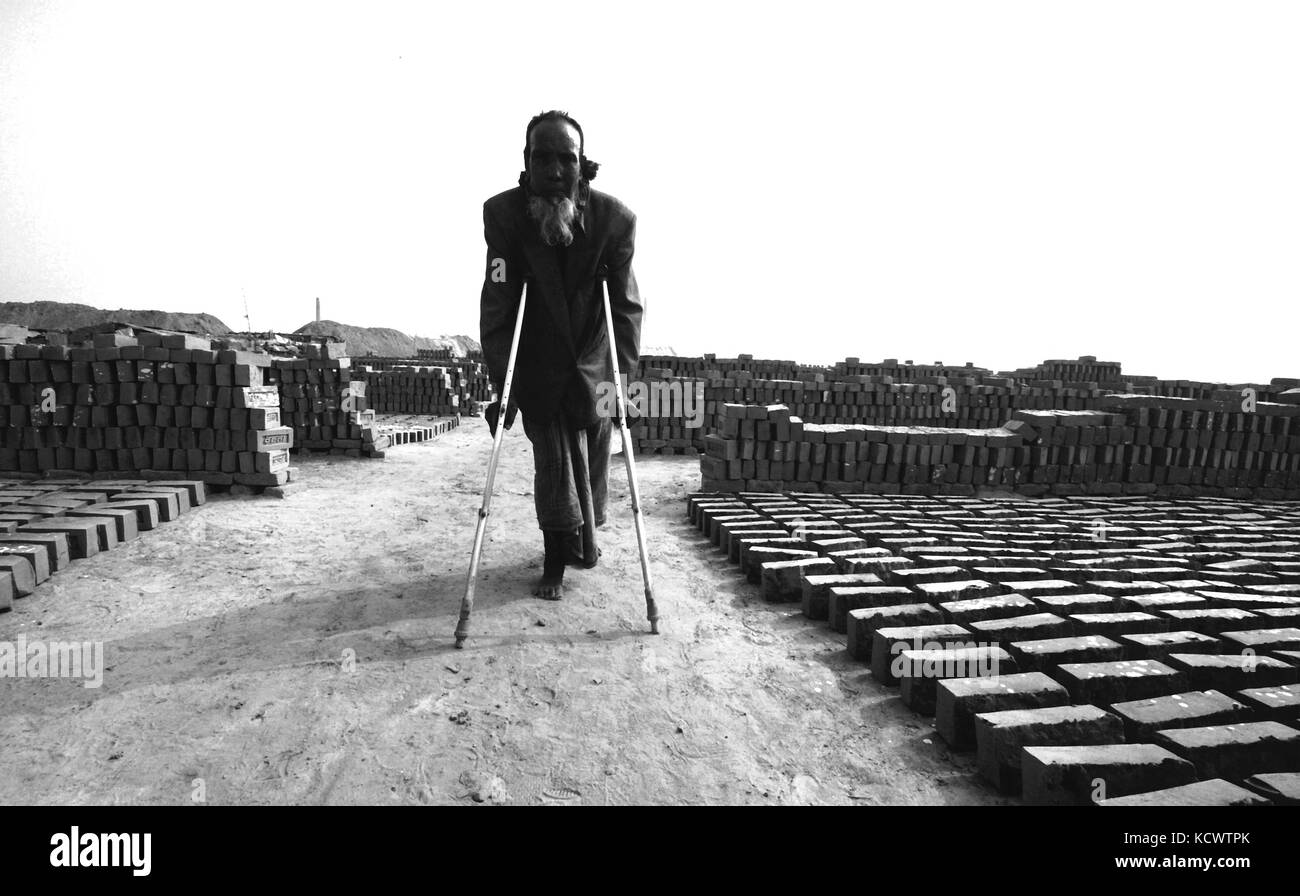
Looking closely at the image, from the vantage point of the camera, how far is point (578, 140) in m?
3.36

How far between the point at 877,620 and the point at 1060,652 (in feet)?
2.57

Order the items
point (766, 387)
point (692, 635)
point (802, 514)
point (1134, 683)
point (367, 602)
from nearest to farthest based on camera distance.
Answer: point (1134, 683) < point (692, 635) < point (367, 602) < point (802, 514) < point (766, 387)

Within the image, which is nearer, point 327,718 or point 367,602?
point 327,718

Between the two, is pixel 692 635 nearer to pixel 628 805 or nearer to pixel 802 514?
pixel 628 805

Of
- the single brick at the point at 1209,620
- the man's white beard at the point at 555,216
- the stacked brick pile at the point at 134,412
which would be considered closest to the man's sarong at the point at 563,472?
the man's white beard at the point at 555,216

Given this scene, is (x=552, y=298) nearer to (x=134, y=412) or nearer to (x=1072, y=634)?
(x=1072, y=634)

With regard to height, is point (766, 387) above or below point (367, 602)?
above

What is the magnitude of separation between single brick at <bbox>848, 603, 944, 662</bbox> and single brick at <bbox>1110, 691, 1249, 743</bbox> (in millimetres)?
870

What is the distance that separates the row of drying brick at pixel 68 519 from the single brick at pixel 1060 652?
5.34 meters

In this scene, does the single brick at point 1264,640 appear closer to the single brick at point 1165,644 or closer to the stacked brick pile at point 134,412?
the single brick at point 1165,644

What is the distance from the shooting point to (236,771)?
6.57 feet
